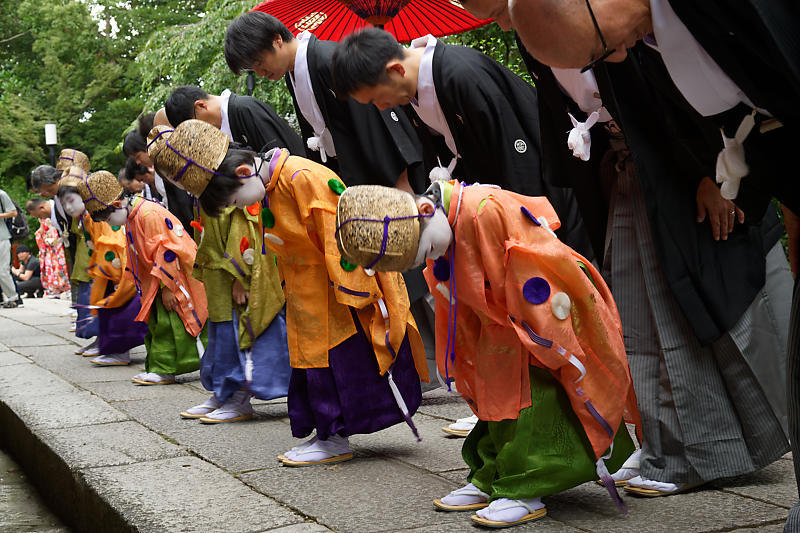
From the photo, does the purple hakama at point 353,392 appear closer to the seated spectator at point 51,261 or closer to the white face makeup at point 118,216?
the white face makeup at point 118,216

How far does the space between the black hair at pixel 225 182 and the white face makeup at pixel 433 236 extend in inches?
47.5

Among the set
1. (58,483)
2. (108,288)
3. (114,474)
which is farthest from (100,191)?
(114,474)

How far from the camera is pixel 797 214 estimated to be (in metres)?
1.67

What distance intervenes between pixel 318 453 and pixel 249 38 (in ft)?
6.33

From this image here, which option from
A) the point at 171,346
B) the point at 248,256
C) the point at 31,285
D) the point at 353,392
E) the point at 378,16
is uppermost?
the point at 378,16

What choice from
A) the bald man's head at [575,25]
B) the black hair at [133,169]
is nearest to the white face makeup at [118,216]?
the black hair at [133,169]

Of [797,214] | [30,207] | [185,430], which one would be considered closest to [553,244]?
[797,214]

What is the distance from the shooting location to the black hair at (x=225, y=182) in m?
3.66

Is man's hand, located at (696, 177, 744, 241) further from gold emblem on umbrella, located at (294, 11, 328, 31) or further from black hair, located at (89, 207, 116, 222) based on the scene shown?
black hair, located at (89, 207, 116, 222)

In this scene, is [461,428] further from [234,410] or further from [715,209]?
[715,209]

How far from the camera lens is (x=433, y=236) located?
8.75ft

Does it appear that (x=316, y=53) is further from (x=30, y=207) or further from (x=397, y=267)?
(x=30, y=207)

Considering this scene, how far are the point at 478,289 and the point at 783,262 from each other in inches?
42.9

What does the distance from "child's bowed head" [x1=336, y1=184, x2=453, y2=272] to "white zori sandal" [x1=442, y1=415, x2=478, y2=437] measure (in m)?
1.51
